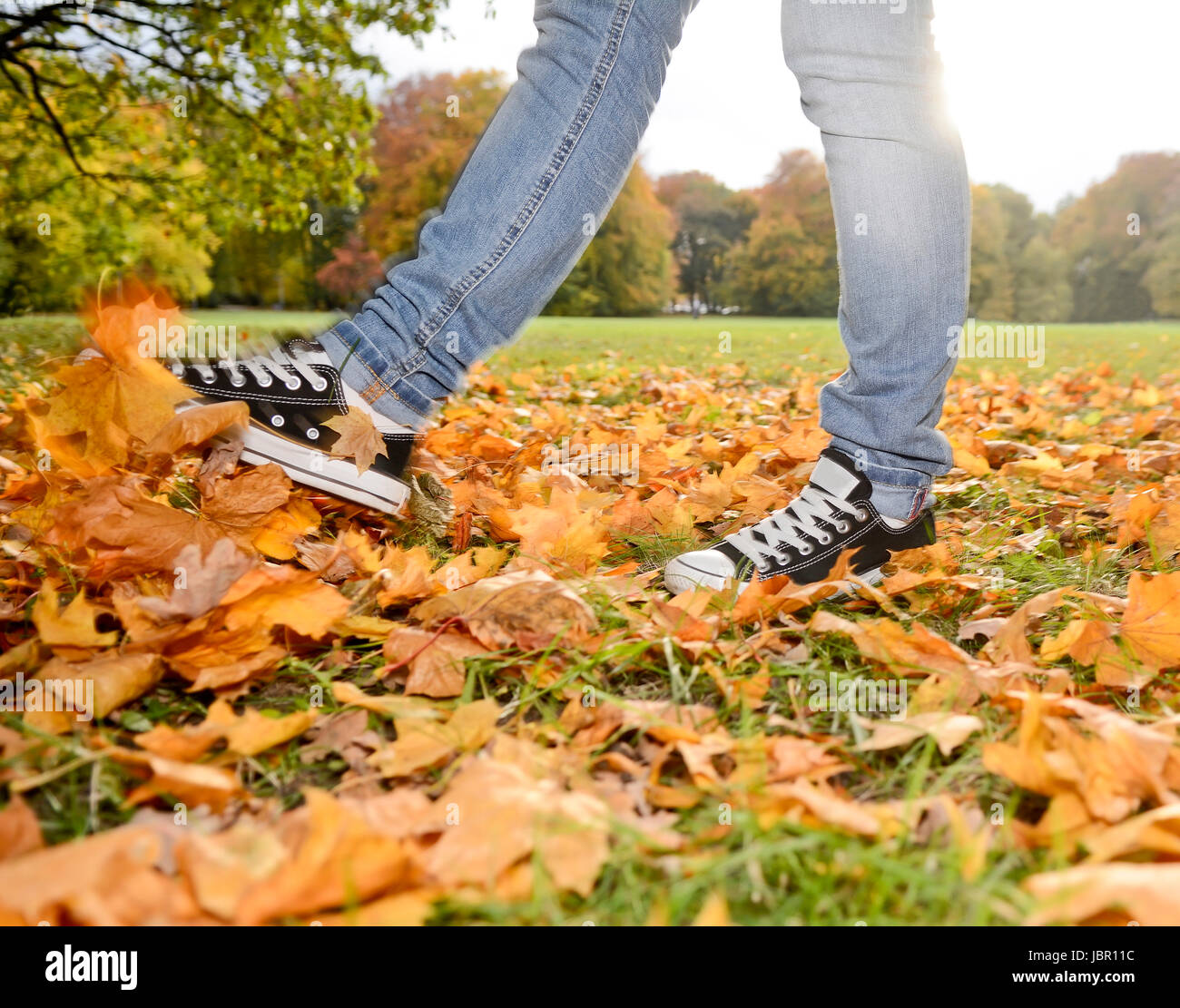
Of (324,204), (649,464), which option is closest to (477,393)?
(649,464)

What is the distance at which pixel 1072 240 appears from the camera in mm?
51375

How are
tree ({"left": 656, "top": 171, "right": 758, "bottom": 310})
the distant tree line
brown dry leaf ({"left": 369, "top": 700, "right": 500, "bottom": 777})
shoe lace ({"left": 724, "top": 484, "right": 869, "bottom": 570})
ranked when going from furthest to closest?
tree ({"left": 656, "top": 171, "right": 758, "bottom": 310}), the distant tree line, shoe lace ({"left": 724, "top": 484, "right": 869, "bottom": 570}), brown dry leaf ({"left": 369, "top": 700, "right": 500, "bottom": 777})

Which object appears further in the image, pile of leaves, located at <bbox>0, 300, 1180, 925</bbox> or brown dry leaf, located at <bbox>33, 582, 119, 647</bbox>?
brown dry leaf, located at <bbox>33, 582, 119, 647</bbox>

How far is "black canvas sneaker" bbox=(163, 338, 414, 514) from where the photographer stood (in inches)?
63.9

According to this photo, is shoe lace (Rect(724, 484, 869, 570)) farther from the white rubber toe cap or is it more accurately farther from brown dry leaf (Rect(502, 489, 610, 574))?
brown dry leaf (Rect(502, 489, 610, 574))

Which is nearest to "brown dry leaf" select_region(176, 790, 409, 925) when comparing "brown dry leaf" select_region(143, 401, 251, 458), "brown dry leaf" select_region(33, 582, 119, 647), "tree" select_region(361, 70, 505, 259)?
"brown dry leaf" select_region(33, 582, 119, 647)

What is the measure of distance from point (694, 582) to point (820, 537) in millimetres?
308

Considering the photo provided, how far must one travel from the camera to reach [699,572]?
1.51m

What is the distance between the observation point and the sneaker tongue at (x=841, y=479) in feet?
5.40

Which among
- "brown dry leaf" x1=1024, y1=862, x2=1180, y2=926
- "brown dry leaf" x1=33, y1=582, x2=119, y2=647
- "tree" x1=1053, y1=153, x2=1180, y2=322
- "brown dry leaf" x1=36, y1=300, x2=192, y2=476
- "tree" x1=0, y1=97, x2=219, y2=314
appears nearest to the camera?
"brown dry leaf" x1=1024, y1=862, x2=1180, y2=926

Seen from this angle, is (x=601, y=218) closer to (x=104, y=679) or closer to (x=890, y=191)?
(x=890, y=191)

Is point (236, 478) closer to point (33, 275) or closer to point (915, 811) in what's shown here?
point (915, 811)

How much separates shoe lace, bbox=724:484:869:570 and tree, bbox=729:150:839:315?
38869 millimetres
